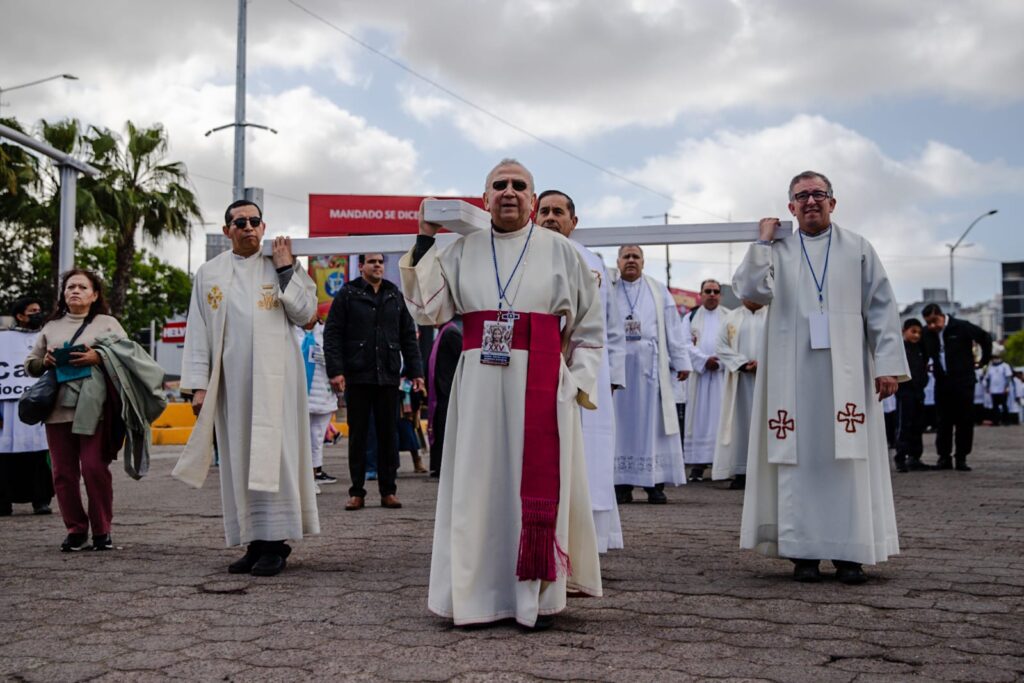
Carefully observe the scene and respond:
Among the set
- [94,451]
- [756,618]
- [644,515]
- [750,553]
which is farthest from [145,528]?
[756,618]

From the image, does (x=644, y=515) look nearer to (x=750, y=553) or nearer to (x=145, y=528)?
(x=750, y=553)

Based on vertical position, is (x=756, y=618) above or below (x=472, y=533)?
below

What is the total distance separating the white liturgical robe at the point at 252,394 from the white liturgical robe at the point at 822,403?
2557mm

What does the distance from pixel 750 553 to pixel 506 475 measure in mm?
2530

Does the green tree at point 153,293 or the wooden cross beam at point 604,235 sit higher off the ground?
the green tree at point 153,293

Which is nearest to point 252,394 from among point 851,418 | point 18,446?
point 851,418

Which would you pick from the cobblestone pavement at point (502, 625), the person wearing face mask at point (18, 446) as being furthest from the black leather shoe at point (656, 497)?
the person wearing face mask at point (18, 446)

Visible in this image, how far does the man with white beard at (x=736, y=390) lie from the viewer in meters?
12.1

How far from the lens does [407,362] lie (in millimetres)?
10539

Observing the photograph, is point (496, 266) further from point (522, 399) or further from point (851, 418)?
point (851, 418)

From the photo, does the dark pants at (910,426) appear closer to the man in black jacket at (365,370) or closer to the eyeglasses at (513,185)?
the man in black jacket at (365,370)

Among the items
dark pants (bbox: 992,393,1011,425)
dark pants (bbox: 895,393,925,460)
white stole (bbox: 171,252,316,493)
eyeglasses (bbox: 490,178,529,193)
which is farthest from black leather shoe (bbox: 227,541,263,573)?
dark pants (bbox: 992,393,1011,425)

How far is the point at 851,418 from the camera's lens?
6.13 m

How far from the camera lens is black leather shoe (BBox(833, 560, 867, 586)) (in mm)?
5961
